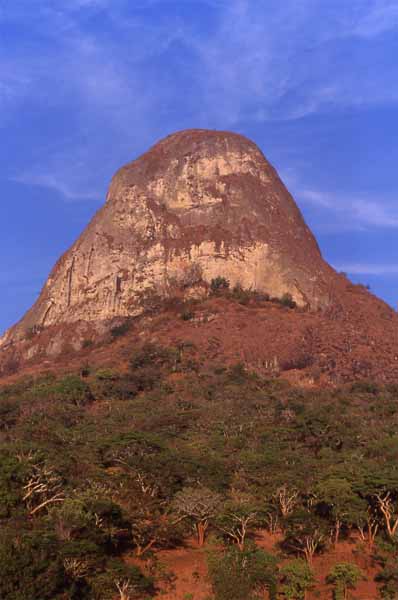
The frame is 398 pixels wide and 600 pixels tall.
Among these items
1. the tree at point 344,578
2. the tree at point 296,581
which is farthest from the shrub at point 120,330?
the tree at point 344,578

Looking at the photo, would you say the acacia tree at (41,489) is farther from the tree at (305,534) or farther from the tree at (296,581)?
the tree at (305,534)

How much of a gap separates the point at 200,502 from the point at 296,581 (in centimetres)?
528

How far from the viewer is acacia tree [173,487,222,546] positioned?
26.2 meters

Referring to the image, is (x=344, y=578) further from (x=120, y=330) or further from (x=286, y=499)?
(x=120, y=330)

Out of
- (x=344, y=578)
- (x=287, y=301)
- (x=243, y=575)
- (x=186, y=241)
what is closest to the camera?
(x=243, y=575)

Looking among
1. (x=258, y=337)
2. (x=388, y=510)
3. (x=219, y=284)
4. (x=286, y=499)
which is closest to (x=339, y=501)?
(x=388, y=510)

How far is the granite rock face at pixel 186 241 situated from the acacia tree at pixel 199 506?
37.3m

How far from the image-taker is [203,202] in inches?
2712

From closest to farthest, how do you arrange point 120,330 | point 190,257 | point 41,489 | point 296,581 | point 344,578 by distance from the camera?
point 296,581, point 344,578, point 41,489, point 120,330, point 190,257

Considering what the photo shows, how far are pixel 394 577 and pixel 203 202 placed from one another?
164 feet

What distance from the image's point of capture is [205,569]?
78.6 feet

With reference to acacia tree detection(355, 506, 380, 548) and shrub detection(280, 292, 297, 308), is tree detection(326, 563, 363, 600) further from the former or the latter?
shrub detection(280, 292, 297, 308)

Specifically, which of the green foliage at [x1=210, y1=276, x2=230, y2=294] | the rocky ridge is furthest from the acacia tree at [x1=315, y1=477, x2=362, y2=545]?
the green foliage at [x1=210, y1=276, x2=230, y2=294]

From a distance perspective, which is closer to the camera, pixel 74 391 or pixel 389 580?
pixel 389 580
